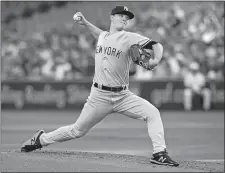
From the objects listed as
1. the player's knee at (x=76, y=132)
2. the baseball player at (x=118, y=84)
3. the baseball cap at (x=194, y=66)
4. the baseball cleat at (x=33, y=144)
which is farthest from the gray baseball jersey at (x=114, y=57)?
the baseball cap at (x=194, y=66)

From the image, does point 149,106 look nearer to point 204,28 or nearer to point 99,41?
point 99,41

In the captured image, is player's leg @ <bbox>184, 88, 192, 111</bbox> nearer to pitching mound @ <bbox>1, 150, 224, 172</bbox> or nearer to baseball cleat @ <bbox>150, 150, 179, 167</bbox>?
pitching mound @ <bbox>1, 150, 224, 172</bbox>

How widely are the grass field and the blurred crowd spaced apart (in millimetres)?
2297

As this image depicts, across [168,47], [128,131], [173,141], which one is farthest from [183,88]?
[173,141]

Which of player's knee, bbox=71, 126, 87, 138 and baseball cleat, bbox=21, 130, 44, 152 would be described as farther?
baseball cleat, bbox=21, 130, 44, 152

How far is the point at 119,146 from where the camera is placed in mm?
11508

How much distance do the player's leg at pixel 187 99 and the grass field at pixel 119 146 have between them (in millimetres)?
1083

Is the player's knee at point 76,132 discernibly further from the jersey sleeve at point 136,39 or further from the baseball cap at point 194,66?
the baseball cap at point 194,66

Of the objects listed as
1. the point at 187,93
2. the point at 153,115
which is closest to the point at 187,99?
the point at 187,93

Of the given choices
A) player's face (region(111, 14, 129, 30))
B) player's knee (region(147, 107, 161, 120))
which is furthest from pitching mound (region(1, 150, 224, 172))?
player's face (region(111, 14, 129, 30))

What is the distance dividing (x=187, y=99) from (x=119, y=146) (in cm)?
1176

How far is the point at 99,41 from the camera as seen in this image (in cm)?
769

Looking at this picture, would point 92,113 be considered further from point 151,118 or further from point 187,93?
point 187,93

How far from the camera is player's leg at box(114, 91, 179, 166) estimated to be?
7.32 m
